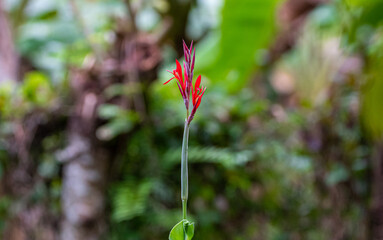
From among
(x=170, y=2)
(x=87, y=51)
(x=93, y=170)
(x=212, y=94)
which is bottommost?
(x=93, y=170)

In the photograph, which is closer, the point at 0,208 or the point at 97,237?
the point at 97,237

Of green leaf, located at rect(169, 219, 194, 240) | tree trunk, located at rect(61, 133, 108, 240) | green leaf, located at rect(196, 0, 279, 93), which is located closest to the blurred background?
tree trunk, located at rect(61, 133, 108, 240)

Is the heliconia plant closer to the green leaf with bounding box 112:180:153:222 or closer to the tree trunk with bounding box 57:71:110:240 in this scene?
the green leaf with bounding box 112:180:153:222

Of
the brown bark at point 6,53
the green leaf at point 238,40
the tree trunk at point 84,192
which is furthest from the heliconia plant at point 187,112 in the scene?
the brown bark at point 6,53

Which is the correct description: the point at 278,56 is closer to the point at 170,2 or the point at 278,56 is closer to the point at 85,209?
the point at 170,2

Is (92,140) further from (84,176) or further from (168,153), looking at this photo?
(168,153)

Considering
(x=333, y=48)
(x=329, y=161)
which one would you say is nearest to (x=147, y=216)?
(x=329, y=161)
